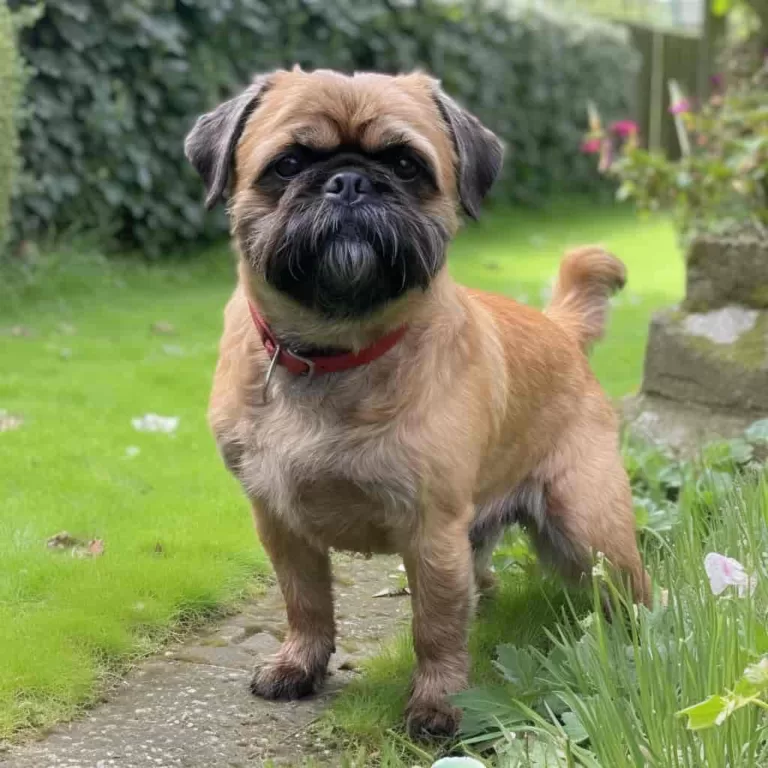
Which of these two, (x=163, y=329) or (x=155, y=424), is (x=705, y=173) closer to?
(x=163, y=329)

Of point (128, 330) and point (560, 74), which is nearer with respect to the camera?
point (128, 330)

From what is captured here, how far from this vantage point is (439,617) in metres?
3.06

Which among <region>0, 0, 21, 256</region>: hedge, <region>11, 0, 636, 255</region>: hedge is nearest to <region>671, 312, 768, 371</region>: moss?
<region>0, 0, 21, 256</region>: hedge

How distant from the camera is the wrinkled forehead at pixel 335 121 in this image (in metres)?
2.90

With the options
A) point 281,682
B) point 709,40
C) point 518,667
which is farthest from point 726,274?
point 709,40

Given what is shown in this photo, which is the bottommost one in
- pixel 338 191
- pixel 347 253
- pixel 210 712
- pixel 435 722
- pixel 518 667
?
pixel 210 712

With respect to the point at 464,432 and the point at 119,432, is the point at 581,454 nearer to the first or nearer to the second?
the point at 464,432

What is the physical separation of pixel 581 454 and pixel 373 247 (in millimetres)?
1117

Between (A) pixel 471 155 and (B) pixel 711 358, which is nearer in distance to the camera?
(A) pixel 471 155

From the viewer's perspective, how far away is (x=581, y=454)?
359cm

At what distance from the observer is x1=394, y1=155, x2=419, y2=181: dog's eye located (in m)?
2.97

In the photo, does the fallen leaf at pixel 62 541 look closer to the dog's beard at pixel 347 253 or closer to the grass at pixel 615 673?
the grass at pixel 615 673

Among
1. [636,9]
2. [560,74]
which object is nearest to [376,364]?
[560,74]

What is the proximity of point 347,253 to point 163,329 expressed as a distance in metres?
5.14
